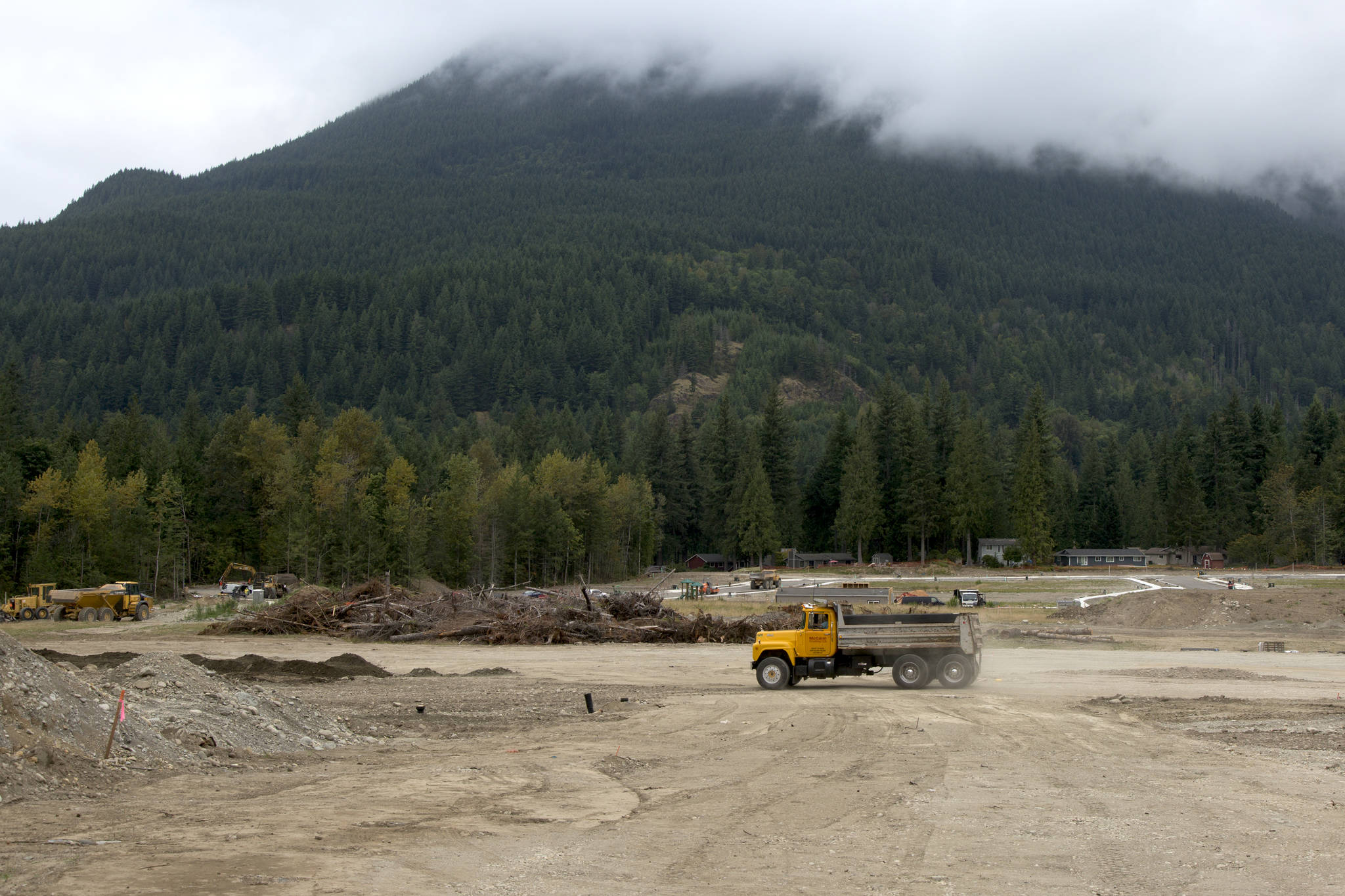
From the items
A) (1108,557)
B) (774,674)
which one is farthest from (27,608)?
(1108,557)

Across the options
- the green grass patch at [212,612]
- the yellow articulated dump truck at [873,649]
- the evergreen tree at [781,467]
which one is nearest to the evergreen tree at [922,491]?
the evergreen tree at [781,467]

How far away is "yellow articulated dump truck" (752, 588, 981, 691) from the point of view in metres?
28.0

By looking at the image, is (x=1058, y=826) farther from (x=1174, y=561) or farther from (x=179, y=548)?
(x=1174, y=561)

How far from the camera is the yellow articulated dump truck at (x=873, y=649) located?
92.0ft

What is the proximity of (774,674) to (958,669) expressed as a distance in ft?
16.2

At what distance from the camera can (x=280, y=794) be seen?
14164 millimetres

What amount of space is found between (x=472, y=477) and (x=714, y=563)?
46.1m

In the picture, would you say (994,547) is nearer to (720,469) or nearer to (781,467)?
(781,467)


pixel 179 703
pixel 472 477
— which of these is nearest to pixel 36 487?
pixel 472 477

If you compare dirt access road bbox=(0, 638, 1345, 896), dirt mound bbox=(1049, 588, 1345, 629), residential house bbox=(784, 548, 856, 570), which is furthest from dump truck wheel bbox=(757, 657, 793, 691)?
residential house bbox=(784, 548, 856, 570)

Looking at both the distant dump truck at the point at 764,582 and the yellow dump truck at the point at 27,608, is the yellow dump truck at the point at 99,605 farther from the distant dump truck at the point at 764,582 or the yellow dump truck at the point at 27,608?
the distant dump truck at the point at 764,582

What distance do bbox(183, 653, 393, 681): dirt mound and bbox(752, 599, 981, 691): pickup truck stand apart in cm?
1146

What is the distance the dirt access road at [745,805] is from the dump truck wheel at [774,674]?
2.62 meters

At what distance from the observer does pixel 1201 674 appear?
31.7m
